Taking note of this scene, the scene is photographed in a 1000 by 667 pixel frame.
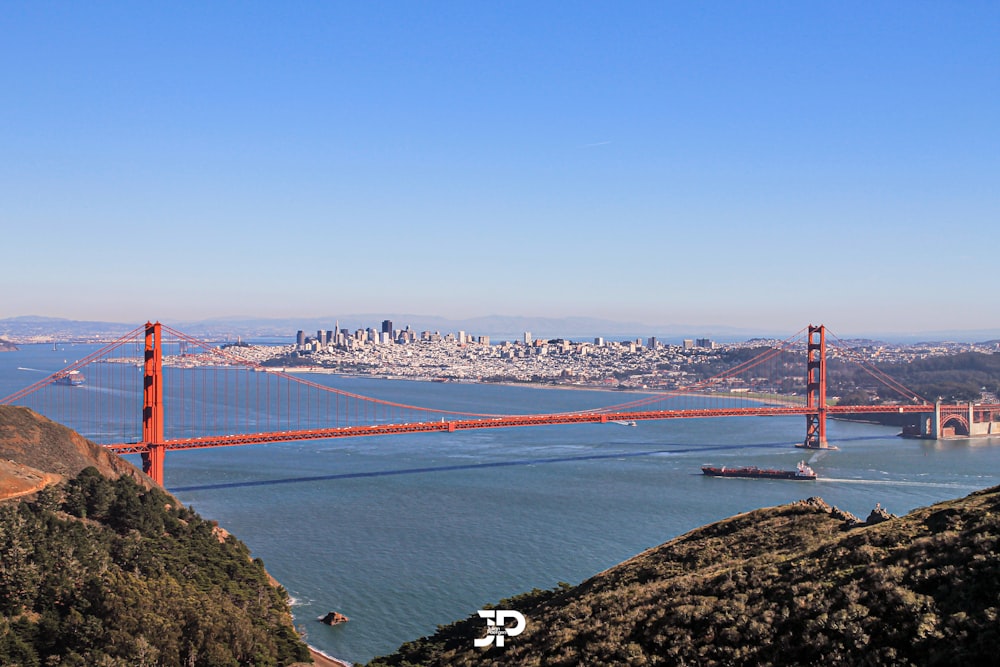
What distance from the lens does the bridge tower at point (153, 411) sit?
20859 mm

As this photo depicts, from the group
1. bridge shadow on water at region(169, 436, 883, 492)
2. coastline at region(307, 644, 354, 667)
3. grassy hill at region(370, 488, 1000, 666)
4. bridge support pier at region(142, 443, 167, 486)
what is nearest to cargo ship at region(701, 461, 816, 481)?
bridge shadow on water at region(169, 436, 883, 492)

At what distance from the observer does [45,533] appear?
1079 centimetres

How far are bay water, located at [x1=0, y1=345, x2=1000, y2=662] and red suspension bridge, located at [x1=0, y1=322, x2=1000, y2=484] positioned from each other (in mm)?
1181

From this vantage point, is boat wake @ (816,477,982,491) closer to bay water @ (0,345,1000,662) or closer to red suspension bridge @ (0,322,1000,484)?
bay water @ (0,345,1000,662)

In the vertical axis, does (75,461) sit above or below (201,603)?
above

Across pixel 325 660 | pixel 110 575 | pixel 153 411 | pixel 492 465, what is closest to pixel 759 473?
pixel 492 465

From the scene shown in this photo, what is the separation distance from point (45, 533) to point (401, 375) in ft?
221

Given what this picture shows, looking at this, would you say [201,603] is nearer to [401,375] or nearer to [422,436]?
[422,436]

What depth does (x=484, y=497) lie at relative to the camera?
72.0 ft

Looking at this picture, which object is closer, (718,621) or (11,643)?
(718,621)

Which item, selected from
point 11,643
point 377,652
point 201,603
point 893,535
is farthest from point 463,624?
point 893,535

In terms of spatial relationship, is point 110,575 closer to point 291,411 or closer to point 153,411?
point 153,411

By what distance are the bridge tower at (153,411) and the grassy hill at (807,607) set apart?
13866 mm

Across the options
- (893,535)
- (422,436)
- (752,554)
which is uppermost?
(893,535)
